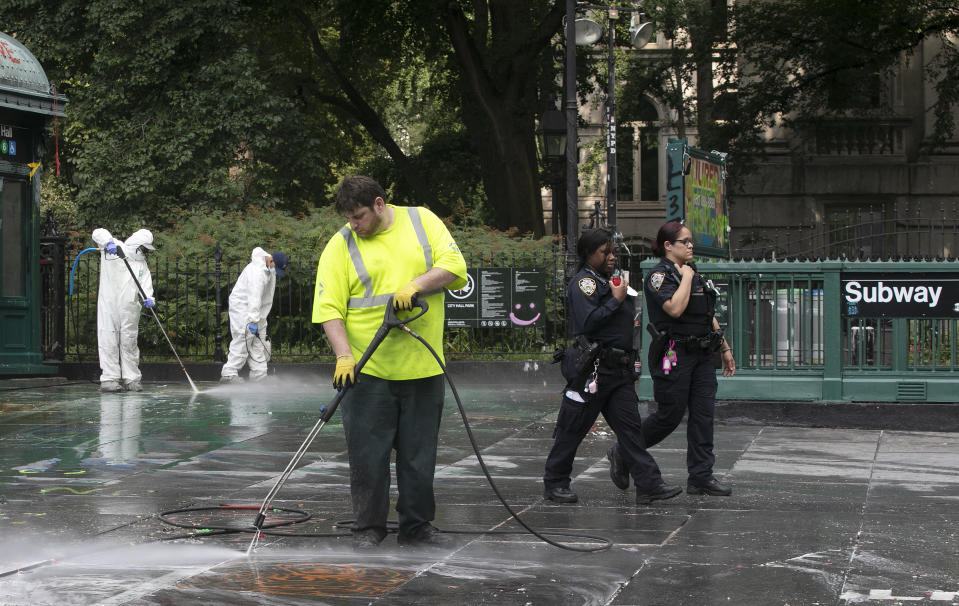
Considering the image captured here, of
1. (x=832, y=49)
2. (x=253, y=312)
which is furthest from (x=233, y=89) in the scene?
(x=832, y=49)

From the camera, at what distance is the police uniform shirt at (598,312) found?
24.3 feet

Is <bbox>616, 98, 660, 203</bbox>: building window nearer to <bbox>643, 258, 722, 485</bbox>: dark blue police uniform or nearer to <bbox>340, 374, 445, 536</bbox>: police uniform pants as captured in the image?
<bbox>643, 258, 722, 485</bbox>: dark blue police uniform

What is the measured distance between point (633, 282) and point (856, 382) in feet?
24.5

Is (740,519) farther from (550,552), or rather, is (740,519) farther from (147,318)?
(147,318)

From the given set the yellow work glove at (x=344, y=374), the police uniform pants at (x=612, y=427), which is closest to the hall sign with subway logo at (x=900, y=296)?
the police uniform pants at (x=612, y=427)

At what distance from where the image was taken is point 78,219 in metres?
26.3

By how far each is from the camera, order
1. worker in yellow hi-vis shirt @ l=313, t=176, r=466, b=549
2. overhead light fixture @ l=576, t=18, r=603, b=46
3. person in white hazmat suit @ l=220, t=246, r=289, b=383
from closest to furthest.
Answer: worker in yellow hi-vis shirt @ l=313, t=176, r=466, b=549
person in white hazmat suit @ l=220, t=246, r=289, b=383
overhead light fixture @ l=576, t=18, r=603, b=46

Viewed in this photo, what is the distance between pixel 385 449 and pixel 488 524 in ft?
2.94

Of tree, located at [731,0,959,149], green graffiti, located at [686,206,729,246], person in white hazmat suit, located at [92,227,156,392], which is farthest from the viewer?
tree, located at [731,0,959,149]

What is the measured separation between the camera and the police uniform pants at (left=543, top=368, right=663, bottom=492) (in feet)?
24.6

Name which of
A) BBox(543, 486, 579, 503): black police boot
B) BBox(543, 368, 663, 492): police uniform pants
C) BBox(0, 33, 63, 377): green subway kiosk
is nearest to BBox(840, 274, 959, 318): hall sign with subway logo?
BBox(543, 368, 663, 492): police uniform pants

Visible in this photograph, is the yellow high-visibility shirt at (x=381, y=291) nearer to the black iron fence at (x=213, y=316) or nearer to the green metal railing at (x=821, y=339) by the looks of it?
the green metal railing at (x=821, y=339)

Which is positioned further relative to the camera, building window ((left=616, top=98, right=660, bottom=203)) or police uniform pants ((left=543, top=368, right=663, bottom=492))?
building window ((left=616, top=98, right=660, bottom=203))

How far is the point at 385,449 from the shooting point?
20.6ft
